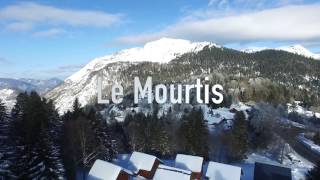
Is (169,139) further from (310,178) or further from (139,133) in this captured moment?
(310,178)

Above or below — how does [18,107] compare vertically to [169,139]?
above

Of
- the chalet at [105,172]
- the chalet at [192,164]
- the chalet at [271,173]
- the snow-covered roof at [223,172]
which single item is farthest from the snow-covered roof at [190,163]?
the chalet at [105,172]

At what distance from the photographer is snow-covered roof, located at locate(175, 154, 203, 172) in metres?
65.7

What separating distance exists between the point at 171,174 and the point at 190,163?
937 cm

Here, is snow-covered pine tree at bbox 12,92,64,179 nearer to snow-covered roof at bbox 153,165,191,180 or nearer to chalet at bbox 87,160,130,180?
chalet at bbox 87,160,130,180

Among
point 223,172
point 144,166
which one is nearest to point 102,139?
point 144,166

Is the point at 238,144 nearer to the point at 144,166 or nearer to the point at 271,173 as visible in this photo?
the point at 271,173

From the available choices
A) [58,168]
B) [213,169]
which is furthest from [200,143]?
[58,168]

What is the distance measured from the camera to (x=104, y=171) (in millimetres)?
55562

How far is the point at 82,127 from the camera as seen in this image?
201ft

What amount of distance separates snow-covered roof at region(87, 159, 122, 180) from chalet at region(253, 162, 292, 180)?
920 inches

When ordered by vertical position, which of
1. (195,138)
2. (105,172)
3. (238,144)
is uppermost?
(105,172)

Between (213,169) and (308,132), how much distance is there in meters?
101

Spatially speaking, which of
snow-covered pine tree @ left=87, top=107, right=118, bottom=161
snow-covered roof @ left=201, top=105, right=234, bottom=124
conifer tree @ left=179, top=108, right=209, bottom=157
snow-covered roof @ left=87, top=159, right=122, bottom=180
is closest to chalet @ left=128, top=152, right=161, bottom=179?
snow-covered pine tree @ left=87, top=107, right=118, bottom=161
